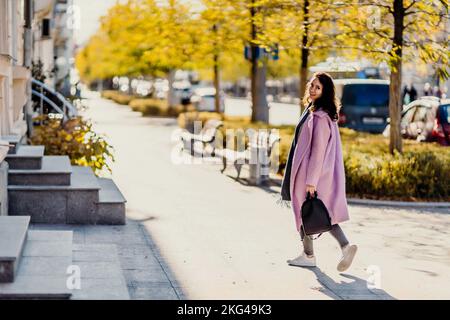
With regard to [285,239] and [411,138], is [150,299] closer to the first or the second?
[285,239]

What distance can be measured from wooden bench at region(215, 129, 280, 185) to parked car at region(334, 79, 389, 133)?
33.3 feet

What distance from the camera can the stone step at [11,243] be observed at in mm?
7230

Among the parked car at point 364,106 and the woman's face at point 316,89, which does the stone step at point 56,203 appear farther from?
the parked car at point 364,106

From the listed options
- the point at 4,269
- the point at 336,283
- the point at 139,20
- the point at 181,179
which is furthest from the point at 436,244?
the point at 139,20

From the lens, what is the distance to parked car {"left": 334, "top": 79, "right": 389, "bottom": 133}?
28.5 metres

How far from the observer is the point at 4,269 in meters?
7.22

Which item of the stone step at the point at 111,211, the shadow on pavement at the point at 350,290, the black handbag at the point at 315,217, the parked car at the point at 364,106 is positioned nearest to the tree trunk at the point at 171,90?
the parked car at the point at 364,106

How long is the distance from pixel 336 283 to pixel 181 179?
923 centimetres

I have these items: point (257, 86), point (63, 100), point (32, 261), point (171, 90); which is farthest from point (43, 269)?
point (171, 90)

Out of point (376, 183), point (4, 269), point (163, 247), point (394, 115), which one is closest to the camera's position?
point (4, 269)

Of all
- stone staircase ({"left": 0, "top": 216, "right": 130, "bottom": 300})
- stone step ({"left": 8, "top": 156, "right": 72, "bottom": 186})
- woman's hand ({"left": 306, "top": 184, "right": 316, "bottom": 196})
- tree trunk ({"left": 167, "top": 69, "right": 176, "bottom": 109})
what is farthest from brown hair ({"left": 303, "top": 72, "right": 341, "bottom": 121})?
tree trunk ({"left": 167, "top": 69, "right": 176, "bottom": 109})

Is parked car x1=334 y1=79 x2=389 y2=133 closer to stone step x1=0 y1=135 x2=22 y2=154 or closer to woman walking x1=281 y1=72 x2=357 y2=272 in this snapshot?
stone step x1=0 y1=135 x2=22 y2=154

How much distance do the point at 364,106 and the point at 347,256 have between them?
1994 cm

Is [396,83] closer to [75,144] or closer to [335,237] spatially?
[75,144]
